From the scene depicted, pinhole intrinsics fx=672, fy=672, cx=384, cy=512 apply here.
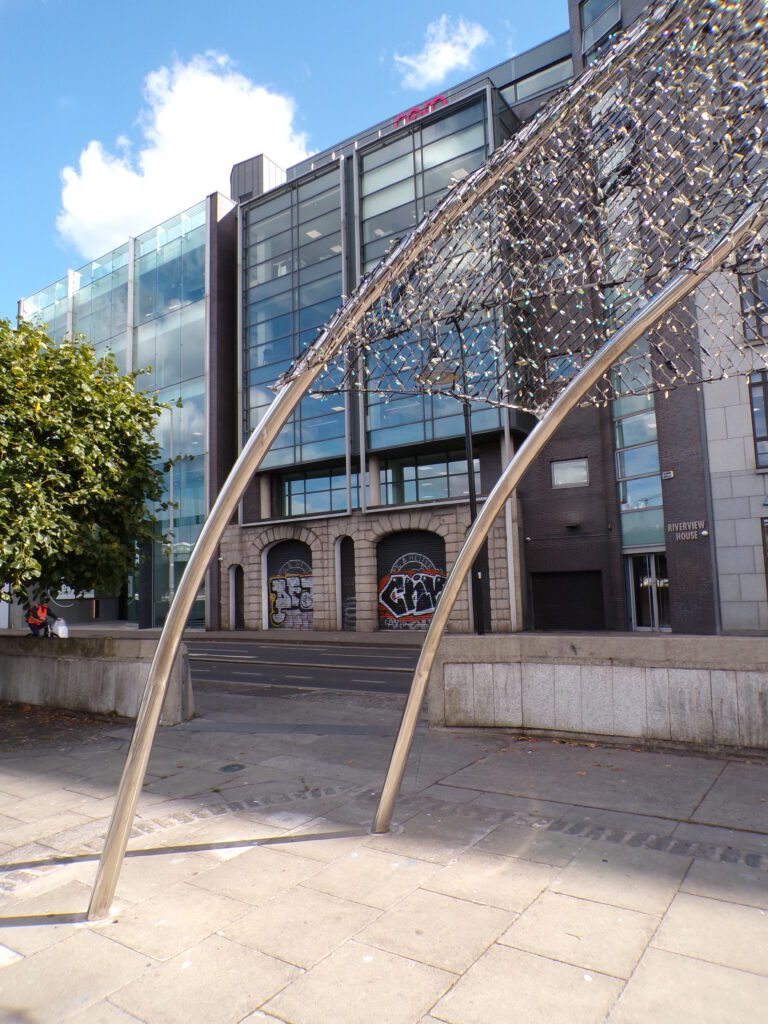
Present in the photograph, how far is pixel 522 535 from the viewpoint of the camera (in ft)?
90.9

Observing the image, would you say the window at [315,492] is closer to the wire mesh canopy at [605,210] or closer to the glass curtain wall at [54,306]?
the glass curtain wall at [54,306]

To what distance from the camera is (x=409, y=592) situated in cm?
2964

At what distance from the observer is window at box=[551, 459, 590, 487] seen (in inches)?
1054

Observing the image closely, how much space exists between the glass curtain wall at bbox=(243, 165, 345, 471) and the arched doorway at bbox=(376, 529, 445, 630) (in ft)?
14.4

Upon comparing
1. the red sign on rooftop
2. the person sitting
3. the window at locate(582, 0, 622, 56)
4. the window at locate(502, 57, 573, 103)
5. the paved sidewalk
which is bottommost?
the paved sidewalk

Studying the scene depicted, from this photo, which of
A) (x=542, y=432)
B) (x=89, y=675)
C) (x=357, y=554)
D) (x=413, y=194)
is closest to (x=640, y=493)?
(x=357, y=554)

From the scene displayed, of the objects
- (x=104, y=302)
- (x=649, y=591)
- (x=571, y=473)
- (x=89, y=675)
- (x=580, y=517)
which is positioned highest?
(x=104, y=302)

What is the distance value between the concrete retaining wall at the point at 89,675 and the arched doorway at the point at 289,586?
20.9 meters

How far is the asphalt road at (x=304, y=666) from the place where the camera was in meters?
13.8

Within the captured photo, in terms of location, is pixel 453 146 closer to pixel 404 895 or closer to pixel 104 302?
pixel 104 302

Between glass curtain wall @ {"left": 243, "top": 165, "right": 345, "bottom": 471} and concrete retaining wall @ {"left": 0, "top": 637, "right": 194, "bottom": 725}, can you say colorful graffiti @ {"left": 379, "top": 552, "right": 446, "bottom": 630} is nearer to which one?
glass curtain wall @ {"left": 243, "top": 165, "right": 345, "bottom": 471}

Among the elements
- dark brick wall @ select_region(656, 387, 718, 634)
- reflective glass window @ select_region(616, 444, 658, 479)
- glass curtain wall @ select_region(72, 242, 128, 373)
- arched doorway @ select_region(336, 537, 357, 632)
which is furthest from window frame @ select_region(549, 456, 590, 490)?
glass curtain wall @ select_region(72, 242, 128, 373)

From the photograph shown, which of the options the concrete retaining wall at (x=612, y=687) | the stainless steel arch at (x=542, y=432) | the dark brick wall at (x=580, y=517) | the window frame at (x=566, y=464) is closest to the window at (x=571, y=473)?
the window frame at (x=566, y=464)

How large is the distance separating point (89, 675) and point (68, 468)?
10.3ft
